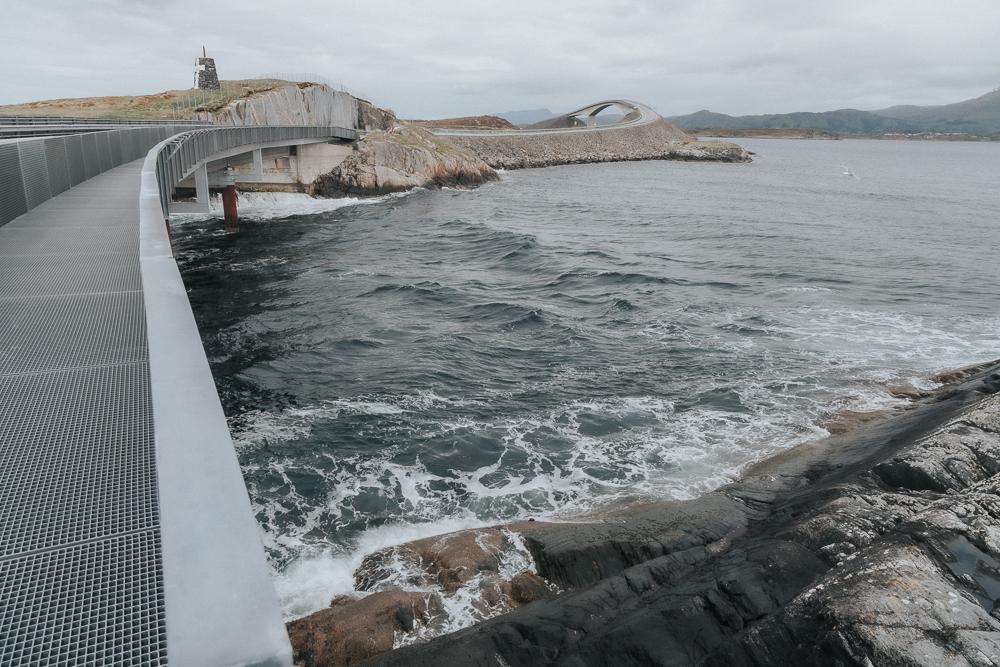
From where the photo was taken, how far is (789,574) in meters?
6.86

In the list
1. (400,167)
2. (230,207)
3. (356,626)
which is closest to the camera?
(356,626)

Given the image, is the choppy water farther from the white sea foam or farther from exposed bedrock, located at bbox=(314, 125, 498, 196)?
exposed bedrock, located at bbox=(314, 125, 498, 196)

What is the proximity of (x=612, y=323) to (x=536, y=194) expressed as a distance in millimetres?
37975

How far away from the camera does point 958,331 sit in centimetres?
1878

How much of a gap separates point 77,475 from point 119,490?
42 cm

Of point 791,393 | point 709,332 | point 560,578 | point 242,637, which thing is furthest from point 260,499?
point 709,332

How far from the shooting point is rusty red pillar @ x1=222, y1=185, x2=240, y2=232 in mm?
34094

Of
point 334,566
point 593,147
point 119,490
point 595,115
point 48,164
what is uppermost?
point 595,115

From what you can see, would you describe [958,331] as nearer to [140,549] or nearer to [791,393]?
[791,393]

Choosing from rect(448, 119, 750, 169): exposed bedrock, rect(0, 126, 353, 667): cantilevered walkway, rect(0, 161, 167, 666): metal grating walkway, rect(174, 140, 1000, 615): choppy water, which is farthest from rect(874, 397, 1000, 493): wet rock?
rect(448, 119, 750, 169): exposed bedrock

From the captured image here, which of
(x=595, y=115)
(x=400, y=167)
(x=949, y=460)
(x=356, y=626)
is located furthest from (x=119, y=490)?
(x=595, y=115)

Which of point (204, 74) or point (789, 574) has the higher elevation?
point (204, 74)

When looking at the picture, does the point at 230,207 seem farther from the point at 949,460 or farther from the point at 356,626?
the point at 949,460

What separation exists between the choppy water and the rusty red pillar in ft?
5.37
